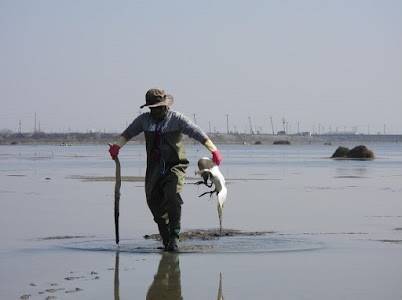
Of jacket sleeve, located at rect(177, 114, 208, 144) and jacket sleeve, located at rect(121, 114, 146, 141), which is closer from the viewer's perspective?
jacket sleeve, located at rect(177, 114, 208, 144)

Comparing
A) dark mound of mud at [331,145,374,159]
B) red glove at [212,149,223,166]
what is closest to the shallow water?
red glove at [212,149,223,166]

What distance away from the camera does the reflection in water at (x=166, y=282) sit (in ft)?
19.3

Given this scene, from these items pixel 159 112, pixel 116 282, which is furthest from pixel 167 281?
pixel 159 112

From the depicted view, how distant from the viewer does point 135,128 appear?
8.81m

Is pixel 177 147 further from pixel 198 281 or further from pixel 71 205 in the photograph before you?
pixel 71 205

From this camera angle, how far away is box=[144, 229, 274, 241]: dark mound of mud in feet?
31.0

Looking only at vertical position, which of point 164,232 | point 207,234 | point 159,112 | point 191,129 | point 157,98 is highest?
point 157,98

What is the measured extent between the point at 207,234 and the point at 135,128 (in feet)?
5.62

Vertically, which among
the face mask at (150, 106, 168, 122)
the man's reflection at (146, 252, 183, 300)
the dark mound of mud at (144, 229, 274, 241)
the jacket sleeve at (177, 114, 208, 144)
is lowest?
the dark mound of mud at (144, 229, 274, 241)

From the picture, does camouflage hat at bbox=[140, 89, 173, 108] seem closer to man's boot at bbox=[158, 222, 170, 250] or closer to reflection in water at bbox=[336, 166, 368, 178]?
man's boot at bbox=[158, 222, 170, 250]

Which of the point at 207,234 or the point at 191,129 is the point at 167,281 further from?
the point at 207,234

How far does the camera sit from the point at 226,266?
7176 millimetres

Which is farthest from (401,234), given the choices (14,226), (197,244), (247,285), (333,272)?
(14,226)

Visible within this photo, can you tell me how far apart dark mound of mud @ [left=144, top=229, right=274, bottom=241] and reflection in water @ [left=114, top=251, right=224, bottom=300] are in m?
1.76
